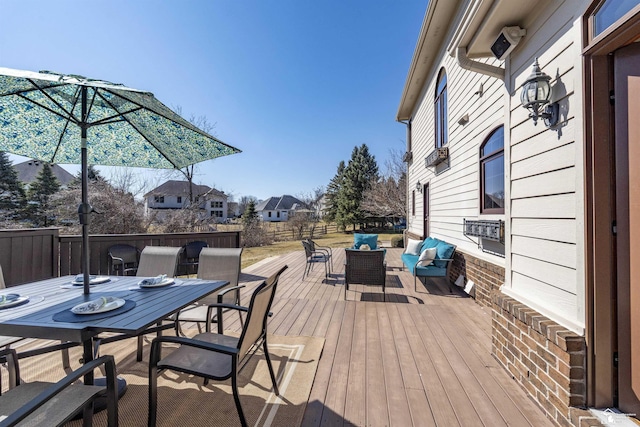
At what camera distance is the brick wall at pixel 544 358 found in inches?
62.5

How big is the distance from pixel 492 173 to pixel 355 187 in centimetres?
2090

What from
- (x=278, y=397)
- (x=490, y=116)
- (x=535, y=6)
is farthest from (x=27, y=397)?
(x=490, y=116)

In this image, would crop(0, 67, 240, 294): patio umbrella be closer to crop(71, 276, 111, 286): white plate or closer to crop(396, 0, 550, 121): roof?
crop(71, 276, 111, 286): white plate

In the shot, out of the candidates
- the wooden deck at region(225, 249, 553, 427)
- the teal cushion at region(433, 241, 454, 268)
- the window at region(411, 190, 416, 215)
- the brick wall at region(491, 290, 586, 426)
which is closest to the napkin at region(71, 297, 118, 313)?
the wooden deck at region(225, 249, 553, 427)

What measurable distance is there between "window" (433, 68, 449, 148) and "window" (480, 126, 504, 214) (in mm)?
1932

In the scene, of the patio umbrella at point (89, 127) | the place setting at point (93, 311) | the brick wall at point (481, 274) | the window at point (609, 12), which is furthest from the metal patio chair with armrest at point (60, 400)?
the brick wall at point (481, 274)

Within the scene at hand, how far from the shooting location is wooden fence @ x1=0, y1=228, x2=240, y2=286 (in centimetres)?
427

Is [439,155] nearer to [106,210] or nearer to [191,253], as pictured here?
[191,253]

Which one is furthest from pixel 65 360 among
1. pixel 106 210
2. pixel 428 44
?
pixel 106 210

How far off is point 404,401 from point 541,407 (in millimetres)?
910

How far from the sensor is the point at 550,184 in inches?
74.4

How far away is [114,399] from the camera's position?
1406 millimetres

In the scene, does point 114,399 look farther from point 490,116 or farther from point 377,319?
point 490,116

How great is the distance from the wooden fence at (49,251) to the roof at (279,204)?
3708 centimetres
